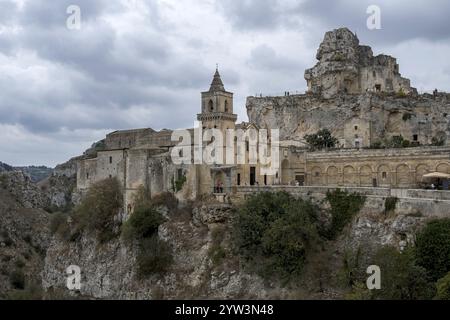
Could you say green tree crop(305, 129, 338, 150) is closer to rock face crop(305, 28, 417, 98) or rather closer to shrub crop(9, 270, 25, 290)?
rock face crop(305, 28, 417, 98)

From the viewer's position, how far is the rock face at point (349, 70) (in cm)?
7100

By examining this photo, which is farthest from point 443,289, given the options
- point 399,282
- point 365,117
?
point 365,117

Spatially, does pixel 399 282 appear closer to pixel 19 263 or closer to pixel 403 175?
→ pixel 403 175

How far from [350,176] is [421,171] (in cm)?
678

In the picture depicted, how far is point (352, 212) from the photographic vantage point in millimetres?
37531

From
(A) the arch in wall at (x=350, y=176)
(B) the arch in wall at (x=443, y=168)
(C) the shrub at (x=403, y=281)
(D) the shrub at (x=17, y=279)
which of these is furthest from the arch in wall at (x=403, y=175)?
(D) the shrub at (x=17, y=279)

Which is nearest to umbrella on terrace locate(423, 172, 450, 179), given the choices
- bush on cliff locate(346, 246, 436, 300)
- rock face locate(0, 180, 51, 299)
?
bush on cliff locate(346, 246, 436, 300)

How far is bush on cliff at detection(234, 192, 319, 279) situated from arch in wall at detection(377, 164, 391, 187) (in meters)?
10.9

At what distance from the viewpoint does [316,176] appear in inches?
2082

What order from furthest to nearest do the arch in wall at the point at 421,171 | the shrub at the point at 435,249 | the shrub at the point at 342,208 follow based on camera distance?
the arch in wall at the point at 421,171, the shrub at the point at 342,208, the shrub at the point at 435,249

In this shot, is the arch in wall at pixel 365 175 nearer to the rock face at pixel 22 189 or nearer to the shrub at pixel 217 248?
the shrub at pixel 217 248

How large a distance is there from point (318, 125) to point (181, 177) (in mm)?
27738

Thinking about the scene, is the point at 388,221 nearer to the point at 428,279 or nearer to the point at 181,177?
the point at 428,279

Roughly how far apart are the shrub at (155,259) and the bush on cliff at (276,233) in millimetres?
6732
